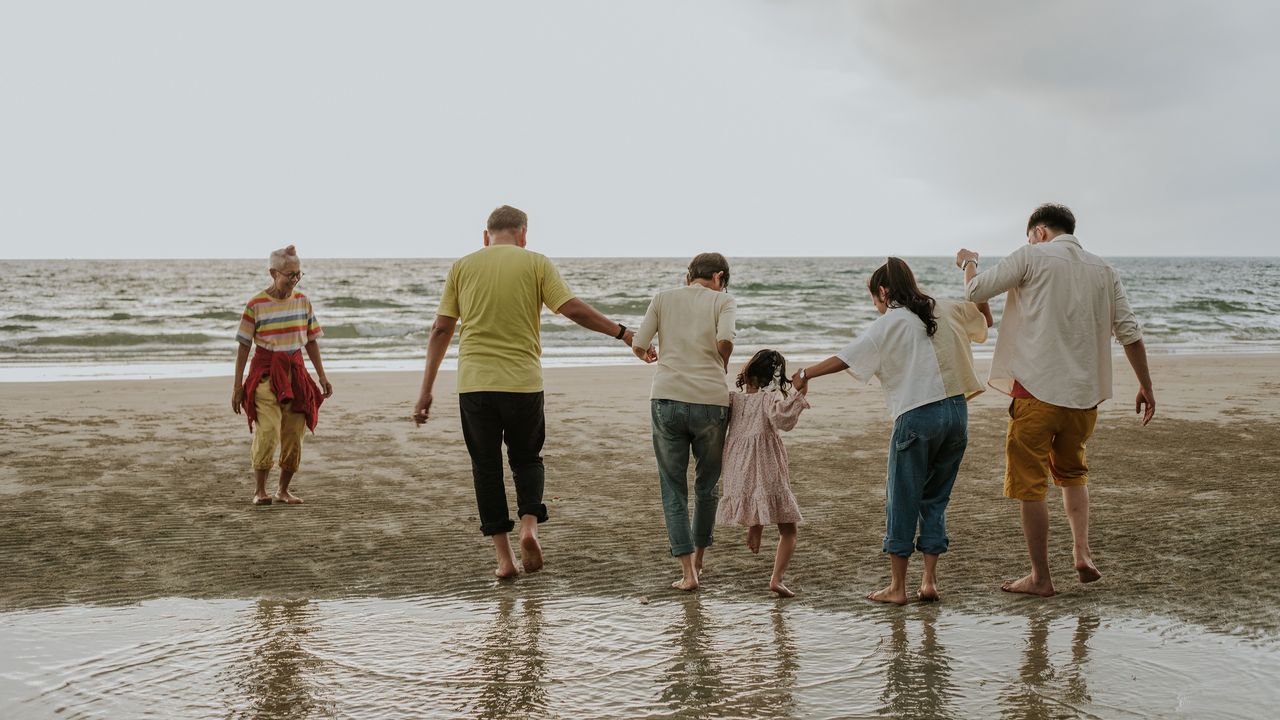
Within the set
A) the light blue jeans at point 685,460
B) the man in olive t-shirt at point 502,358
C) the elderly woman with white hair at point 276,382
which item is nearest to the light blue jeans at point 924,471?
the light blue jeans at point 685,460

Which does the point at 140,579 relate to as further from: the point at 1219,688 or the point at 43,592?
the point at 1219,688

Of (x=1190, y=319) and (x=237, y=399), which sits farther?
(x=1190, y=319)

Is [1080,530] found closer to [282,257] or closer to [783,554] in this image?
[783,554]

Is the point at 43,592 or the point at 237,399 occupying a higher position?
the point at 237,399

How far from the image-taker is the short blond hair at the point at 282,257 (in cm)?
633

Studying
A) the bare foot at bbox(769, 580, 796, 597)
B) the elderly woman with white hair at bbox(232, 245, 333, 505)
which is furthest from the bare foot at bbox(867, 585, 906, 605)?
the elderly woman with white hair at bbox(232, 245, 333, 505)

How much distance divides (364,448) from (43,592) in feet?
14.0

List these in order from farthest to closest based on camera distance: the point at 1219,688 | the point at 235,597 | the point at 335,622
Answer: the point at 235,597
the point at 335,622
the point at 1219,688

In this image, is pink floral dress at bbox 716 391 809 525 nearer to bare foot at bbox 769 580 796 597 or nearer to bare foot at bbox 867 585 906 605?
bare foot at bbox 769 580 796 597

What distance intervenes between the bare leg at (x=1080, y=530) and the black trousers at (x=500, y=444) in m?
2.47

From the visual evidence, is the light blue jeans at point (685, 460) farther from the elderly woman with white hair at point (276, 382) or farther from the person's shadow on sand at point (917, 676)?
the elderly woman with white hair at point (276, 382)

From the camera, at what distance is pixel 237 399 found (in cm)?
674

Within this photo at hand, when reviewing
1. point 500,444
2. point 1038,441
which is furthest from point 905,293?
point 500,444

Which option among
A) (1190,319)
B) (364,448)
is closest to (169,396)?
(364,448)
